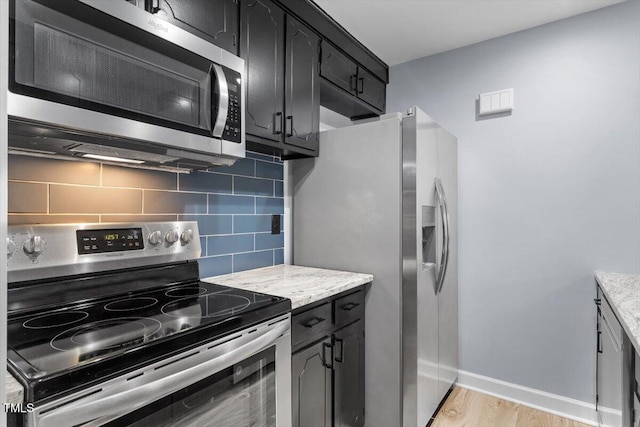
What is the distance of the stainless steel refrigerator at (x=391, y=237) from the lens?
1.86m

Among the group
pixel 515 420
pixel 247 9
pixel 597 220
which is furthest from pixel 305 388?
pixel 597 220

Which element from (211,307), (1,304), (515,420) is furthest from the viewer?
(515,420)

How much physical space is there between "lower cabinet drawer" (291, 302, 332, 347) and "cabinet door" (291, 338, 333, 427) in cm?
5

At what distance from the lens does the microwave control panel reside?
53.5 inches

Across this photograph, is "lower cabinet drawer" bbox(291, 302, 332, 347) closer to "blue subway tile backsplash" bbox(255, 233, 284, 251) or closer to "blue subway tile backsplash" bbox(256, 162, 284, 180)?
"blue subway tile backsplash" bbox(255, 233, 284, 251)

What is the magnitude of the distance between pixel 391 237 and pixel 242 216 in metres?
0.84

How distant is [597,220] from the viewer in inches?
83.4

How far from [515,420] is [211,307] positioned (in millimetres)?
2075

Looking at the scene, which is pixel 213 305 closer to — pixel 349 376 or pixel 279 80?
pixel 349 376

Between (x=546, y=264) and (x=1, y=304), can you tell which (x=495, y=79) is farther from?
(x=1, y=304)

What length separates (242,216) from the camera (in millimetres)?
1979

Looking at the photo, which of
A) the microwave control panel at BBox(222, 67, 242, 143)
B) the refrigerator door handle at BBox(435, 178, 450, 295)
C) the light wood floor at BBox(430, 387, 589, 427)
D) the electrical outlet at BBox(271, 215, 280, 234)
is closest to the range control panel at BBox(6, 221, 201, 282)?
the microwave control panel at BBox(222, 67, 242, 143)

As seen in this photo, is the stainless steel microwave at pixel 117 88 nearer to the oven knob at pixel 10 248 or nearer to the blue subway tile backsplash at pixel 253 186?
the oven knob at pixel 10 248

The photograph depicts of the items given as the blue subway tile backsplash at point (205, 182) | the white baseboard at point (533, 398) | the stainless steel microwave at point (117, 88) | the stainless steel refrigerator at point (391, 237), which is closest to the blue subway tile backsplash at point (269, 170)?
the stainless steel refrigerator at point (391, 237)
